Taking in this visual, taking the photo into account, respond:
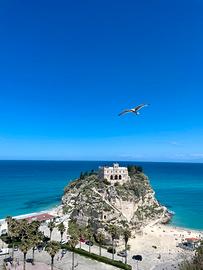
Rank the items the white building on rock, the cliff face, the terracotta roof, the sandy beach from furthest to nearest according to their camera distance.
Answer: the terracotta roof, the white building on rock, the cliff face, the sandy beach

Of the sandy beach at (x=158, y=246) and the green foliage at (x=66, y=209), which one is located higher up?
the green foliage at (x=66, y=209)

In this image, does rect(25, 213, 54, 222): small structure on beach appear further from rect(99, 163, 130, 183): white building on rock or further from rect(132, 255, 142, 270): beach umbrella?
rect(132, 255, 142, 270): beach umbrella

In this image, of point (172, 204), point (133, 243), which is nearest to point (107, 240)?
point (133, 243)

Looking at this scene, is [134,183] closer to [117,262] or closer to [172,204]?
[117,262]

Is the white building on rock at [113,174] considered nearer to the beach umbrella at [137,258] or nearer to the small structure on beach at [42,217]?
the small structure on beach at [42,217]

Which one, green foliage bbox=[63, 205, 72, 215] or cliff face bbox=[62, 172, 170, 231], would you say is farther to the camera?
green foliage bbox=[63, 205, 72, 215]

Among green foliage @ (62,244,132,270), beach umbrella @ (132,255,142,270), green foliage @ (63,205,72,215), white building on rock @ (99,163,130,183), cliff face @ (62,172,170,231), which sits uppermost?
white building on rock @ (99,163,130,183)

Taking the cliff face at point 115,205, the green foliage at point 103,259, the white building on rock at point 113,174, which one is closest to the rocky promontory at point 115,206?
the cliff face at point 115,205

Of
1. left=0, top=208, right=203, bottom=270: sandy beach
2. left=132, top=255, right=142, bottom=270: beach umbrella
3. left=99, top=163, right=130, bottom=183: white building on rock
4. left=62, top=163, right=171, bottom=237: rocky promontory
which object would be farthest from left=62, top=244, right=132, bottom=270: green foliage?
left=99, top=163, right=130, bottom=183: white building on rock
